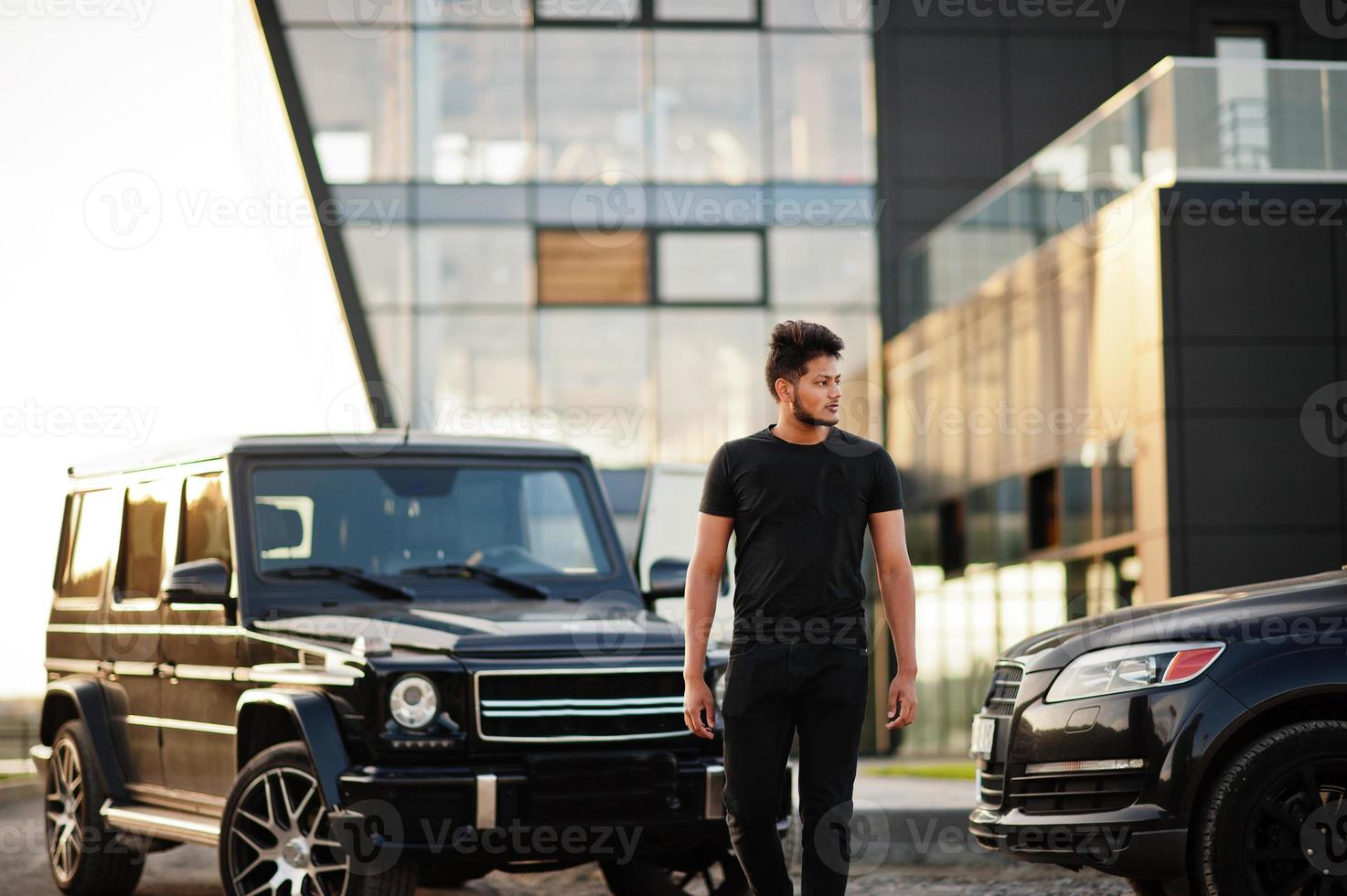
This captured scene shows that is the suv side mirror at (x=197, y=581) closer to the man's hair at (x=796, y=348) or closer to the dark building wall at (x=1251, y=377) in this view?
the man's hair at (x=796, y=348)

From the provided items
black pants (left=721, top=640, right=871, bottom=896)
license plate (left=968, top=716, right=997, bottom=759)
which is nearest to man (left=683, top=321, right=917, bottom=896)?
black pants (left=721, top=640, right=871, bottom=896)

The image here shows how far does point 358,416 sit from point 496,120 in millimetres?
4758

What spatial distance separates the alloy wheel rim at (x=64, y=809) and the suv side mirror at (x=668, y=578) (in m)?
2.90

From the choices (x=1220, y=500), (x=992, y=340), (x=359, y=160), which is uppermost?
(x=359, y=160)

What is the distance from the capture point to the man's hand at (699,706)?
557 cm

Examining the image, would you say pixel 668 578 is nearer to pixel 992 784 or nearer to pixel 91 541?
pixel 992 784

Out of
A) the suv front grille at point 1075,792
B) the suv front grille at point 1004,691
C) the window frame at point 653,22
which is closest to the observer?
the suv front grille at point 1075,792

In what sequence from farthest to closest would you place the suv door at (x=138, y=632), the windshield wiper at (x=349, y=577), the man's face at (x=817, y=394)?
1. the suv door at (x=138, y=632)
2. the windshield wiper at (x=349, y=577)
3. the man's face at (x=817, y=394)

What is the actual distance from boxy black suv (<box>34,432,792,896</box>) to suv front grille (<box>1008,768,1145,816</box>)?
873mm

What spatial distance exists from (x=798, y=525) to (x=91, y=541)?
5.20m

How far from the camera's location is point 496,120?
26.7 metres

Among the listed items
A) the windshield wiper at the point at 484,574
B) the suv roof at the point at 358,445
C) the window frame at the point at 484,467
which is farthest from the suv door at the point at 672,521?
the windshield wiper at the point at 484,574

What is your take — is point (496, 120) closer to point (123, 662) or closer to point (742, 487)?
point (123, 662)

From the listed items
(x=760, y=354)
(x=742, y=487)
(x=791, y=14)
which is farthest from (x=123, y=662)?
(x=791, y=14)
